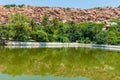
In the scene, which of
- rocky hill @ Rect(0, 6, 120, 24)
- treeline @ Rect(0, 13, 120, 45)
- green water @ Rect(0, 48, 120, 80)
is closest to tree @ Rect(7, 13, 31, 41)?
treeline @ Rect(0, 13, 120, 45)

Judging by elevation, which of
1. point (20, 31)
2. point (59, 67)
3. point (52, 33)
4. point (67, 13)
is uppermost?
point (67, 13)

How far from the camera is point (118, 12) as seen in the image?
306ft

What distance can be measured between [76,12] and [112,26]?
23.4m

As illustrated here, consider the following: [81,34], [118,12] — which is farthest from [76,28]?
[118,12]

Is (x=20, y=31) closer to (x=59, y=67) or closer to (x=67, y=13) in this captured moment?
(x=59, y=67)

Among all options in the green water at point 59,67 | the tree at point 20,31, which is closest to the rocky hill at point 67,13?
the tree at point 20,31

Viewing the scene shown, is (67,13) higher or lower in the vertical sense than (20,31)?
higher

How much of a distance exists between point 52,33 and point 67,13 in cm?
3452

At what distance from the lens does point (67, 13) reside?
9088 centimetres

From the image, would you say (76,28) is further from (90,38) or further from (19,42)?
(19,42)

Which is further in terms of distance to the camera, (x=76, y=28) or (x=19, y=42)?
(x=76, y=28)

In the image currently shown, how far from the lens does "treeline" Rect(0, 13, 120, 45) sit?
4994 centimetres

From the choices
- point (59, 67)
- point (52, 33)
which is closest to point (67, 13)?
point (52, 33)

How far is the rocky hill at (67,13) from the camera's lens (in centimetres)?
8575
